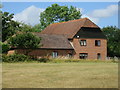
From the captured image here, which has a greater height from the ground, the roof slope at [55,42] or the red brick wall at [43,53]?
the roof slope at [55,42]

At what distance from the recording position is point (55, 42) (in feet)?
176

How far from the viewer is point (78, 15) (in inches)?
3499

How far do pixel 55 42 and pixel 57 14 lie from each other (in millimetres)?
37746

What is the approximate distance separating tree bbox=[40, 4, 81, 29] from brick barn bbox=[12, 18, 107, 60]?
2825 centimetres

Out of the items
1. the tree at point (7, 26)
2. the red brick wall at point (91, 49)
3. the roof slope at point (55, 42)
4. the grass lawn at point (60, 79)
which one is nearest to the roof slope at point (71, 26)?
the roof slope at point (55, 42)

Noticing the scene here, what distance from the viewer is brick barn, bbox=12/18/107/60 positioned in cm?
5247

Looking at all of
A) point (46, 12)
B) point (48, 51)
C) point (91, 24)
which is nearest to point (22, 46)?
point (48, 51)

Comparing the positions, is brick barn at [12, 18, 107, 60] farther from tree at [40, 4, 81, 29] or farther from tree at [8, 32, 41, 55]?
tree at [40, 4, 81, 29]

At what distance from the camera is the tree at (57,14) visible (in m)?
88.5

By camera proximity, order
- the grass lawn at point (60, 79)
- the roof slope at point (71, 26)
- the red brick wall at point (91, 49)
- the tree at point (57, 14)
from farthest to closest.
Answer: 1. the tree at point (57, 14)
2. the roof slope at point (71, 26)
3. the red brick wall at point (91, 49)
4. the grass lawn at point (60, 79)

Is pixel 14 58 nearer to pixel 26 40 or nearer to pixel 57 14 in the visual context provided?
pixel 26 40

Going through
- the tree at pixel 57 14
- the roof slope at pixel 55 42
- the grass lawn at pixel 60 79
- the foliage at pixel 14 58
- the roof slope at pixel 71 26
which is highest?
the tree at pixel 57 14

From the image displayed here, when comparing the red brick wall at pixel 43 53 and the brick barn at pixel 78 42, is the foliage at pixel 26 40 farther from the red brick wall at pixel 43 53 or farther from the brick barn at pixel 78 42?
the brick barn at pixel 78 42

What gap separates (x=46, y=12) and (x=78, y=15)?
34.6ft
